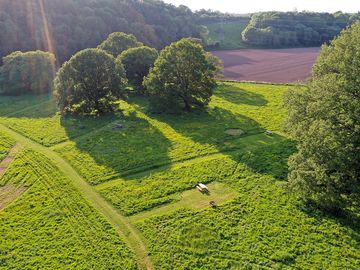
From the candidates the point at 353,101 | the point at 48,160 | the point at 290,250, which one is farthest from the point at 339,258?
the point at 48,160

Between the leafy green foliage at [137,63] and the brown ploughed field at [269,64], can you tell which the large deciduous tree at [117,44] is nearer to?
the leafy green foliage at [137,63]

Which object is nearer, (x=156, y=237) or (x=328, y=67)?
(x=156, y=237)

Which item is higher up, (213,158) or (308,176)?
(308,176)

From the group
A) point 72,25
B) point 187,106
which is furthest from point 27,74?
point 187,106

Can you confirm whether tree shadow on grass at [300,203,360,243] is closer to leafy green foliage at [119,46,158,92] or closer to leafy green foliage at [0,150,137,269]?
leafy green foliage at [0,150,137,269]

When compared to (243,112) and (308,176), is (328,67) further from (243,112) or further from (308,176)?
(243,112)
